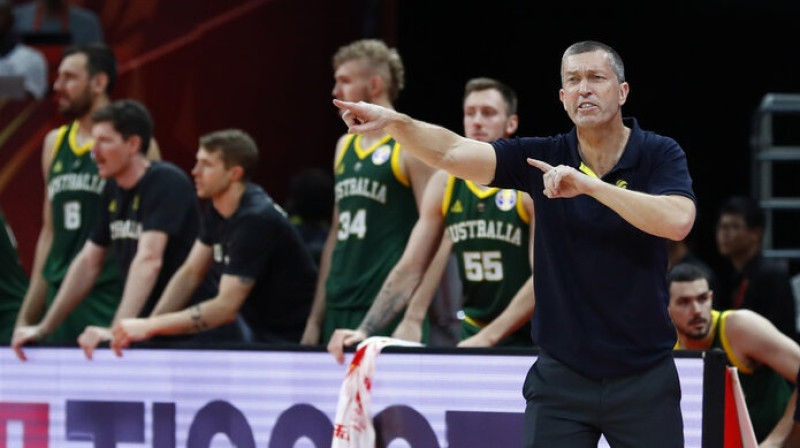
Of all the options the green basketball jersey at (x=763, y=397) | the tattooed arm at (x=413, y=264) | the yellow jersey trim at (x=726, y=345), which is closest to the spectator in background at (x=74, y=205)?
the tattooed arm at (x=413, y=264)

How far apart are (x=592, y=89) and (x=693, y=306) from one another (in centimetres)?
198

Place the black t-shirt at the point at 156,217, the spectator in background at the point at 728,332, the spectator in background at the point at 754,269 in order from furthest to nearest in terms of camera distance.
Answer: the spectator in background at the point at 754,269 → the black t-shirt at the point at 156,217 → the spectator in background at the point at 728,332

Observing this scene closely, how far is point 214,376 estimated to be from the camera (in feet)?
19.0

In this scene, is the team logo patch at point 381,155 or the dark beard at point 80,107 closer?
the team logo patch at point 381,155

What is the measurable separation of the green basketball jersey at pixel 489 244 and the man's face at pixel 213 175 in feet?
3.65

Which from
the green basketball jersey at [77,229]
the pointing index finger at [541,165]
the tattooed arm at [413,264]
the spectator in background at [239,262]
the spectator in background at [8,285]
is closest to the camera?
the pointing index finger at [541,165]

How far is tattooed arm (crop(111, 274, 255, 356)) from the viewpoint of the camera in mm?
6211

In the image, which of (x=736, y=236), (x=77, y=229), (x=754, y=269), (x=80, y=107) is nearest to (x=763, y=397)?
(x=754, y=269)

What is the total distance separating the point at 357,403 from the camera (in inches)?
213

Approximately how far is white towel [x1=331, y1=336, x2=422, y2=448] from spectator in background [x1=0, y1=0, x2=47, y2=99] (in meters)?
4.75

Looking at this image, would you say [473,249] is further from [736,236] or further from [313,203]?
[313,203]

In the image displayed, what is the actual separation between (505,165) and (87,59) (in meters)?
3.71

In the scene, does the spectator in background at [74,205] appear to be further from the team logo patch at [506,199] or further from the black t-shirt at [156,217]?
the team logo patch at [506,199]

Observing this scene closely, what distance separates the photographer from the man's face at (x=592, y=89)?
14.2 ft
